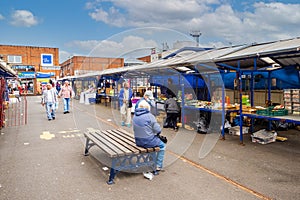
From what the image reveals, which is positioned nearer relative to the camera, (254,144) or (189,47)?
(254,144)

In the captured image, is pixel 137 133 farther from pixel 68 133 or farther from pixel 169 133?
pixel 68 133

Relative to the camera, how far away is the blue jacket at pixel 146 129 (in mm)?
4305

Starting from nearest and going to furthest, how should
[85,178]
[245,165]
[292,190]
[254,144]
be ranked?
[292,190] < [85,178] < [245,165] < [254,144]

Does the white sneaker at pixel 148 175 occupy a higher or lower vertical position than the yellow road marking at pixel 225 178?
higher

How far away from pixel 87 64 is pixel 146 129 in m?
31.5

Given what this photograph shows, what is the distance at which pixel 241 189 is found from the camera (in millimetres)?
3852

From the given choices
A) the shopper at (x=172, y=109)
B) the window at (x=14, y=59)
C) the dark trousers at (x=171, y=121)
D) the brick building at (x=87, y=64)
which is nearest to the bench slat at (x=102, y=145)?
the shopper at (x=172, y=109)

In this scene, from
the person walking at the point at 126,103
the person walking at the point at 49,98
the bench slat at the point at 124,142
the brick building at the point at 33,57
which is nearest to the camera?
the bench slat at the point at 124,142

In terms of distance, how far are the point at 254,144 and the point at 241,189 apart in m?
3.04

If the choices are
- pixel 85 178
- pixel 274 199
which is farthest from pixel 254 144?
pixel 85 178

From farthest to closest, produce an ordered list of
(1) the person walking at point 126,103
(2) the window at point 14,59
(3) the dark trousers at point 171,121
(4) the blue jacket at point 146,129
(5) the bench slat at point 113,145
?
(2) the window at point 14,59 < (1) the person walking at point 126,103 < (3) the dark trousers at point 171,121 < (4) the blue jacket at point 146,129 < (5) the bench slat at point 113,145

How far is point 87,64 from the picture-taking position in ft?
112

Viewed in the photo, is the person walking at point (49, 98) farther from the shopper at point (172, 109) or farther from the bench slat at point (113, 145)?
the bench slat at point (113, 145)

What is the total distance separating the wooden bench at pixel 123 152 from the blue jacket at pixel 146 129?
0.11m
